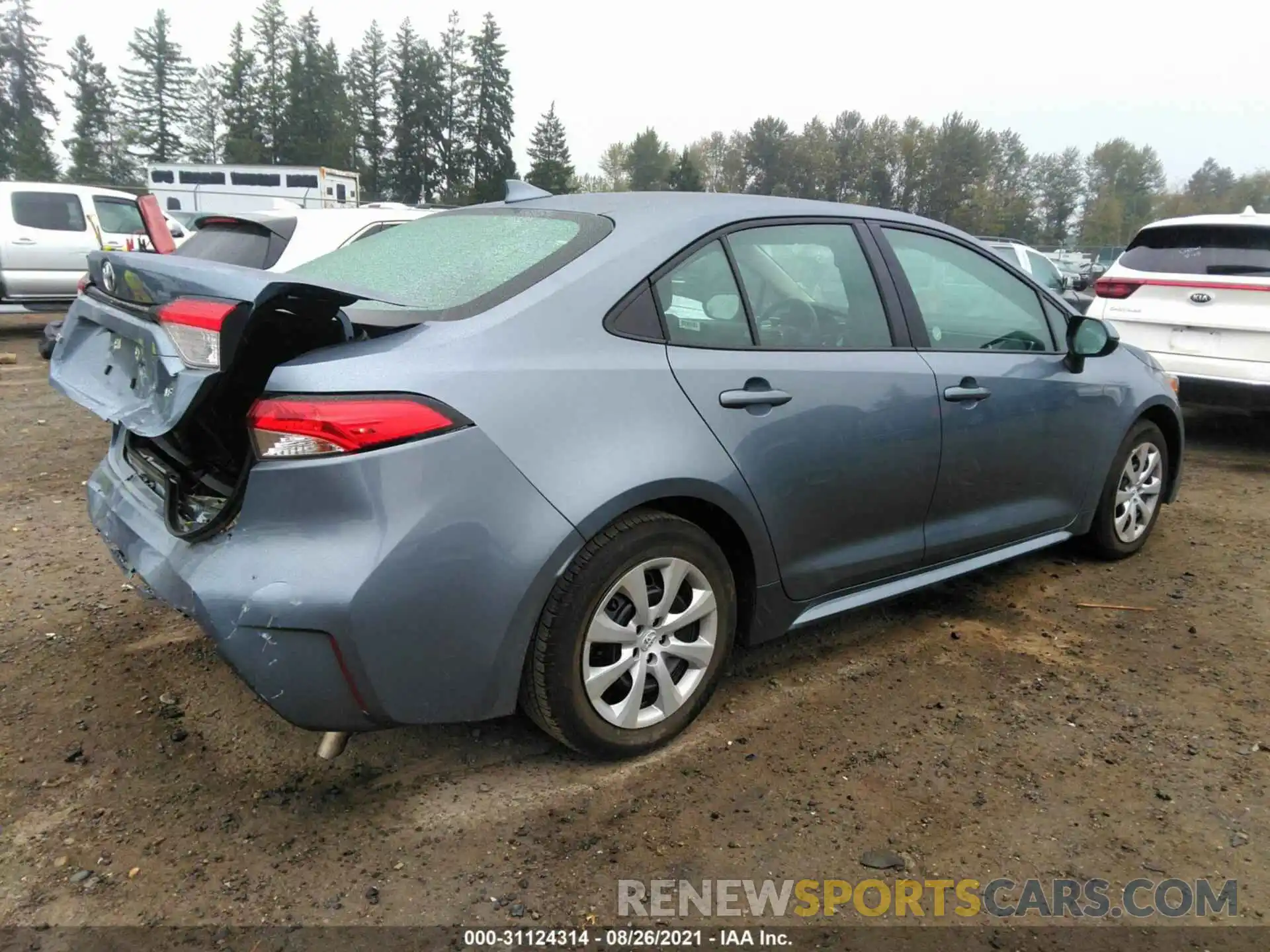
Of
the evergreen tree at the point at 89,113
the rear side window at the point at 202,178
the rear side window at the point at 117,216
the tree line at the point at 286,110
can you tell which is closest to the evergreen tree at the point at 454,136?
the tree line at the point at 286,110

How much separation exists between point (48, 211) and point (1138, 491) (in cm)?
1306

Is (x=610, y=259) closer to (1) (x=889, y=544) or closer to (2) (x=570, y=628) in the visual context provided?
(2) (x=570, y=628)

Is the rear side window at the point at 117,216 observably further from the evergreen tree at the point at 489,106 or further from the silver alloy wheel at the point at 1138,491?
the evergreen tree at the point at 489,106

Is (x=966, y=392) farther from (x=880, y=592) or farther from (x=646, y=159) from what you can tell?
(x=646, y=159)

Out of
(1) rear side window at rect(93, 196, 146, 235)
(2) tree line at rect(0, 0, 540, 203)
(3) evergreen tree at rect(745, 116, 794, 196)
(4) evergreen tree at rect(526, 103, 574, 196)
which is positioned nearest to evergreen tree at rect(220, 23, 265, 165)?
(2) tree line at rect(0, 0, 540, 203)

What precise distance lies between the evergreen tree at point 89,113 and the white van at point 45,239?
256 ft

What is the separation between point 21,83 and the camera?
250ft

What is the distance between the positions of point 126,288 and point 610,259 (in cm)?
138

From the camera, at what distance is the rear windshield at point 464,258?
8.05 feet

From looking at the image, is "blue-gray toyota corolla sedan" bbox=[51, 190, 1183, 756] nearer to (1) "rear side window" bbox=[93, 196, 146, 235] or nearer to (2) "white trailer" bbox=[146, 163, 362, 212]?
(1) "rear side window" bbox=[93, 196, 146, 235]

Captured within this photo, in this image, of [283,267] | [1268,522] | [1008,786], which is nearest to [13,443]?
[283,267]

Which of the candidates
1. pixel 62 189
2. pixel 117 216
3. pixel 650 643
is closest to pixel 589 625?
pixel 650 643

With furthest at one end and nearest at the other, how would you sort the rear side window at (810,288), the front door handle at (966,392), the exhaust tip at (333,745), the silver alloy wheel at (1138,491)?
the silver alloy wheel at (1138,491), the front door handle at (966,392), the rear side window at (810,288), the exhaust tip at (333,745)

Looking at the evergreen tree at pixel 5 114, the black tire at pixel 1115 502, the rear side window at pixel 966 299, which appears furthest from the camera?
the evergreen tree at pixel 5 114
